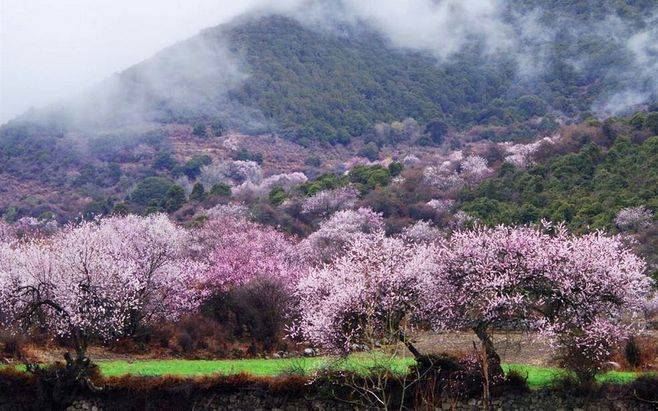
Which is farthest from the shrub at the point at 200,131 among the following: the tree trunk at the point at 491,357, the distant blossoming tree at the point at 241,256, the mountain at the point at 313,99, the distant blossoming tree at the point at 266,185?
the tree trunk at the point at 491,357

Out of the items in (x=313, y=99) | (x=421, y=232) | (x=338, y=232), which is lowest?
(x=421, y=232)

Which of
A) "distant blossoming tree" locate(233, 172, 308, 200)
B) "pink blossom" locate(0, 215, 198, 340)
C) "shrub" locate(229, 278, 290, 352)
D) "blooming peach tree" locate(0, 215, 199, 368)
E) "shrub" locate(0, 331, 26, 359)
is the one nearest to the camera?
"shrub" locate(0, 331, 26, 359)

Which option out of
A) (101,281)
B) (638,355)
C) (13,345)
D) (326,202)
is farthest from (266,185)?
(638,355)

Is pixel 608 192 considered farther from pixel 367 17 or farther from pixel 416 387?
pixel 367 17

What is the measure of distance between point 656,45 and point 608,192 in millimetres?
64518

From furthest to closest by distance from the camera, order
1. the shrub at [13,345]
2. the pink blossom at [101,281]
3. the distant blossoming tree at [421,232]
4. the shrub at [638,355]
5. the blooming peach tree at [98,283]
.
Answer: the distant blossoming tree at [421,232], the pink blossom at [101,281], the blooming peach tree at [98,283], the shrub at [13,345], the shrub at [638,355]

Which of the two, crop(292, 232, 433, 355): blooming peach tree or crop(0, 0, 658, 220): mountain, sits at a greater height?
crop(0, 0, 658, 220): mountain

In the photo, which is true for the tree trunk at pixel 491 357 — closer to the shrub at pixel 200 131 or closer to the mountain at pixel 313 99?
the mountain at pixel 313 99

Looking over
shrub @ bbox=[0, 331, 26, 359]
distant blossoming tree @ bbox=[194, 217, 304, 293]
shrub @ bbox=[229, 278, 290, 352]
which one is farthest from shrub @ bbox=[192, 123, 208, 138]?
shrub @ bbox=[0, 331, 26, 359]

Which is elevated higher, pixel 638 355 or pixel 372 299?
pixel 372 299

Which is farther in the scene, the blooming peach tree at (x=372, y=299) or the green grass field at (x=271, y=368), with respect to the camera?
the blooming peach tree at (x=372, y=299)

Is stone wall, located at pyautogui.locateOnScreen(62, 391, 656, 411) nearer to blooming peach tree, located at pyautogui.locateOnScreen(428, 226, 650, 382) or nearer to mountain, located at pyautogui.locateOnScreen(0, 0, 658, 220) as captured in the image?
blooming peach tree, located at pyautogui.locateOnScreen(428, 226, 650, 382)

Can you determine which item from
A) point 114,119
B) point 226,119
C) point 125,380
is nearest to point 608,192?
point 125,380

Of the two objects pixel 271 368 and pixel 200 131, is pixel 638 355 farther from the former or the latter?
pixel 200 131
